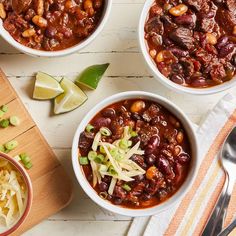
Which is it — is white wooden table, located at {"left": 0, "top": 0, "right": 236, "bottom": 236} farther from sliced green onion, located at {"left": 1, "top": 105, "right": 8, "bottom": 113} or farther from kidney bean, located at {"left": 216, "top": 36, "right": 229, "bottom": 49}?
kidney bean, located at {"left": 216, "top": 36, "right": 229, "bottom": 49}

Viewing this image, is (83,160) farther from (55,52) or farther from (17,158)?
(55,52)

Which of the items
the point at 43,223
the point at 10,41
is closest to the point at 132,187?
the point at 43,223

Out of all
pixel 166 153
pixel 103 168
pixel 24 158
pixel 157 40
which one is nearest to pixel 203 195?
pixel 166 153

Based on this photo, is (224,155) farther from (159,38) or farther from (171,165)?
(159,38)

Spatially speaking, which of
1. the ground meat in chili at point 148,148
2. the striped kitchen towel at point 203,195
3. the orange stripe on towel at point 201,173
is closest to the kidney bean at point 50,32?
the ground meat in chili at point 148,148

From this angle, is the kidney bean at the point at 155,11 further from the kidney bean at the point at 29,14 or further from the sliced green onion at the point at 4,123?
the sliced green onion at the point at 4,123
